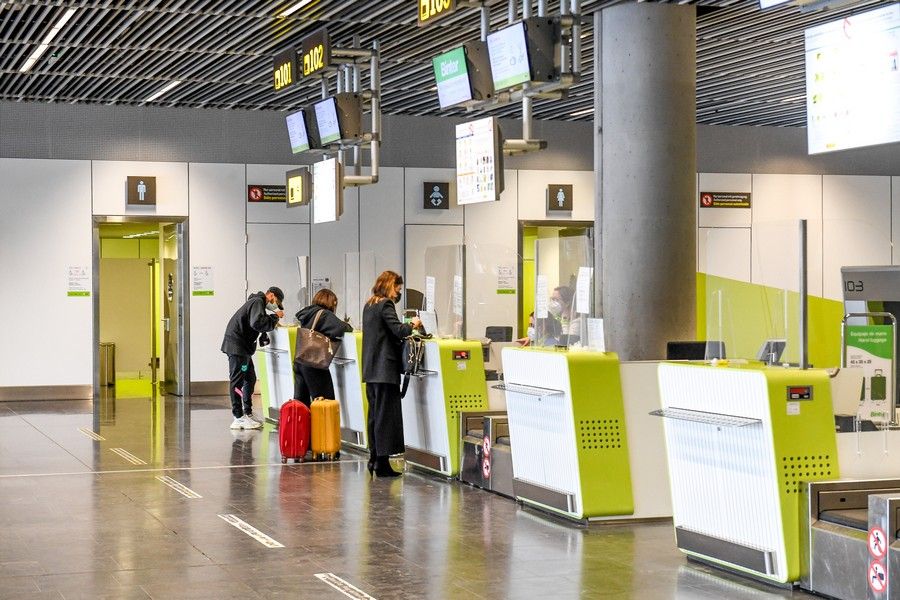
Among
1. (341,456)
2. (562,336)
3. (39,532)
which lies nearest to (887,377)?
(562,336)

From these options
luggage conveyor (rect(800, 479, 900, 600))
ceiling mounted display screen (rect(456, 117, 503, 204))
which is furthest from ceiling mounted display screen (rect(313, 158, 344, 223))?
luggage conveyor (rect(800, 479, 900, 600))

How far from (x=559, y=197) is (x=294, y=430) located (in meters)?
8.34

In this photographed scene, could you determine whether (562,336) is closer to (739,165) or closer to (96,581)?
(96,581)

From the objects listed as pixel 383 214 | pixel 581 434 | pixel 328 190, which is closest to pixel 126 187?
pixel 383 214

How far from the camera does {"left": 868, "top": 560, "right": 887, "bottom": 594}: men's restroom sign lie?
200 inches

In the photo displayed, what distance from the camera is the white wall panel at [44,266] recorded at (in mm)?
15625

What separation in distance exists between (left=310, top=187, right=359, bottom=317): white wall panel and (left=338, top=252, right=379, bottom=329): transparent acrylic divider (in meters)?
4.19

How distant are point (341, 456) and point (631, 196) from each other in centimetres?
326

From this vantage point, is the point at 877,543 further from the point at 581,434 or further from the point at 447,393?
the point at 447,393

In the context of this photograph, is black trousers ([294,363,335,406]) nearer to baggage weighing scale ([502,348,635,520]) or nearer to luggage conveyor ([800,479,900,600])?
baggage weighing scale ([502,348,635,520])

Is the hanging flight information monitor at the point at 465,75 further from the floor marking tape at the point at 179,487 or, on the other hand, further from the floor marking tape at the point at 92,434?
the floor marking tape at the point at 92,434

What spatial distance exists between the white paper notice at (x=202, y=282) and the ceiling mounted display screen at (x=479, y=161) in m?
6.95

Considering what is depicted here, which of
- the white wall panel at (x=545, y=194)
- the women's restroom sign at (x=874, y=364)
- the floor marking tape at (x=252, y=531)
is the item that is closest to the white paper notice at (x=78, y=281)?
the white wall panel at (x=545, y=194)

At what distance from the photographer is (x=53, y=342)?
51.9ft
